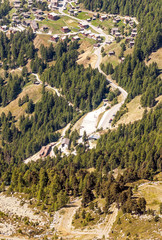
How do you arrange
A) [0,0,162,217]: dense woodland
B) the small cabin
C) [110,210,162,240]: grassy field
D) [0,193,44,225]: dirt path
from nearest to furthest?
[110,210,162,240]: grassy field, [0,193,44,225]: dirt path, [0,0,162,217]: dense woodland, the small cabin

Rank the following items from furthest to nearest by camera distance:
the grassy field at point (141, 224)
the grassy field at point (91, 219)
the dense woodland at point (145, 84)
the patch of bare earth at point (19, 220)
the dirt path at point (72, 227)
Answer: the dense woodland at point (145, 84) < the grassy field at point (91, 219) < the patch of bare earth at point (19, 220) < the dirt path at point (72, 227) < the grassy field at point (141, 224)

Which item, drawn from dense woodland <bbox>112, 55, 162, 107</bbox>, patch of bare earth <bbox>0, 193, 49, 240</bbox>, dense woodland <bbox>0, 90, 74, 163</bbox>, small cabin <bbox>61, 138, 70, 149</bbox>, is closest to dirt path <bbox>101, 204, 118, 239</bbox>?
patch of bare earth <bbox>0, 193, 49, 240</bbox>

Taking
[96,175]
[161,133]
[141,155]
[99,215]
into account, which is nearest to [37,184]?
[96,175]

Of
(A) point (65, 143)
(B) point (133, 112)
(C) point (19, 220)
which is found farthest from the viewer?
(B) point (133, 112)

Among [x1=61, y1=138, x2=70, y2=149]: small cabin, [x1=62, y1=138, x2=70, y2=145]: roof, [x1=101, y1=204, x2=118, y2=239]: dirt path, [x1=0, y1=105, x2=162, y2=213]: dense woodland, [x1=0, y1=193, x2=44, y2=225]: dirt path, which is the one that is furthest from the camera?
[x1=62, y1=138, x2=70, y2=145]: roof

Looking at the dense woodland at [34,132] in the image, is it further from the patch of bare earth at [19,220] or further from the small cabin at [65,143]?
the patch of bare earth at [19,220]

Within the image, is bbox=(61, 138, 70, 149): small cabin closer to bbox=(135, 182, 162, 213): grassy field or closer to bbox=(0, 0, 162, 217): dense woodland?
bbox=(0, 0, 162, 217): dense woodland

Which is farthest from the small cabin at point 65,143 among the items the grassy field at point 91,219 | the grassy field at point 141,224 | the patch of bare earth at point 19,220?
the grassy field at point 141,224

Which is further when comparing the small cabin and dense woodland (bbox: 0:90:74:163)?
dense woodland (bbox: 0:90:74:163)

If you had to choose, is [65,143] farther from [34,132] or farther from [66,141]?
[34,132]

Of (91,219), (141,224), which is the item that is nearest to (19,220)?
(91,219)

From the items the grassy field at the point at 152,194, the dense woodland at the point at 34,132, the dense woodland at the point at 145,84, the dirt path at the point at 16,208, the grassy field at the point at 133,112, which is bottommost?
the dense woodland at the point at 34,132
